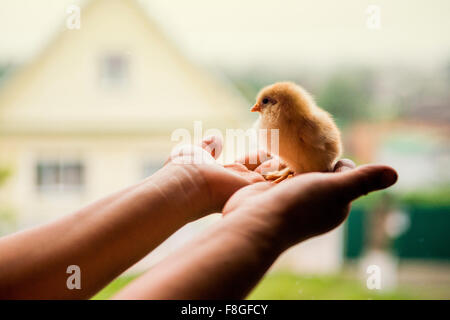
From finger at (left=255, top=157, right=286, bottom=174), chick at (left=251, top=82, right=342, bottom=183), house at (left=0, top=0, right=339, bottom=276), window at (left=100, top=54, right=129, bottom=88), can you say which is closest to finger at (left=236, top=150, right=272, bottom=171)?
finger at (left=255, top=157, right=286, bottom=174)

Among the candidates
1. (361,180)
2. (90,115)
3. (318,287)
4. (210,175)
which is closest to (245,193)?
(210,175)

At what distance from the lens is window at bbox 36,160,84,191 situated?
209cm

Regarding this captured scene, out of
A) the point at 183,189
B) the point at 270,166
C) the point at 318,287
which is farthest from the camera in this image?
the point at 318,287

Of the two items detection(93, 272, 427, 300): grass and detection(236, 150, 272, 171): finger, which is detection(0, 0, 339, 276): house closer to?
detection(93, 272, 427, 300): grass

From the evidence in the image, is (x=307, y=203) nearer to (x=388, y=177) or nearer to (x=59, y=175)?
(x=388, y=177)

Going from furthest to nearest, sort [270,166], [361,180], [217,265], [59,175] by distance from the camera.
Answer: [59,175], [270,166], [361,180], [217,265]

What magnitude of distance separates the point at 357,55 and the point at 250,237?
122 centimetres

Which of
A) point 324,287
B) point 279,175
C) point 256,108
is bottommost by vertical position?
point 324,287

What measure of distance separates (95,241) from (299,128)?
0.45 metres

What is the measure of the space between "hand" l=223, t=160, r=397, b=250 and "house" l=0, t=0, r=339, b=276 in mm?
1319

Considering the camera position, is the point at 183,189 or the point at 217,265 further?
the point at 183,189

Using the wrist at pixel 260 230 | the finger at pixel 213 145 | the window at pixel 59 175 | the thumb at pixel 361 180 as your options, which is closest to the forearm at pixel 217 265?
the wrist at pixel 260 230

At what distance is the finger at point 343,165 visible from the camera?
2.80ft

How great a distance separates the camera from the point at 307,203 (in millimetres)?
696
